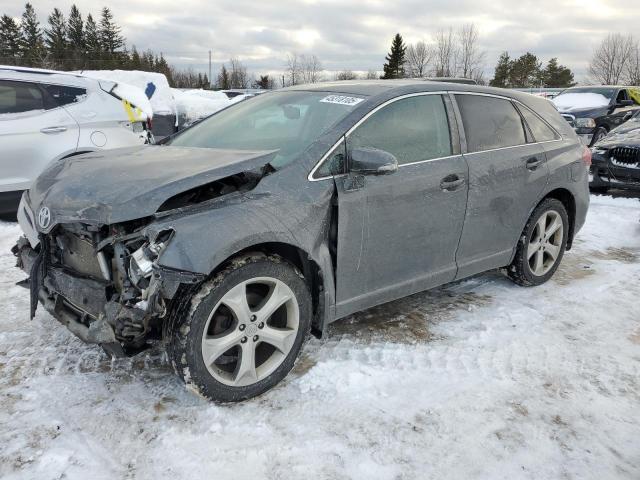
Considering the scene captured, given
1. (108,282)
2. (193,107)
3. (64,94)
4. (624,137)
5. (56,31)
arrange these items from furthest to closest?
(56,31) < (193,107) < (624,137) < (64,94) < (108,282)

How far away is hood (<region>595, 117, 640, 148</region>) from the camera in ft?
26.3

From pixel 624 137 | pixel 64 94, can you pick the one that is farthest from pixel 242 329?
pixel 624 137

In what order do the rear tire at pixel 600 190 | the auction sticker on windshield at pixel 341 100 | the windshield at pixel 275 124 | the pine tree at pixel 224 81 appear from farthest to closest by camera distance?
the pine tree at pixel 224 81 < the rear tire at pixel 600 190 < the auction sticker on windshield at pixel 341 100 < the windshield at pixel 275 124

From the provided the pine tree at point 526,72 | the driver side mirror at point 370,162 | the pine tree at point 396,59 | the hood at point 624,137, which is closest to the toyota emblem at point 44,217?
the driver side mirror at point 370,162

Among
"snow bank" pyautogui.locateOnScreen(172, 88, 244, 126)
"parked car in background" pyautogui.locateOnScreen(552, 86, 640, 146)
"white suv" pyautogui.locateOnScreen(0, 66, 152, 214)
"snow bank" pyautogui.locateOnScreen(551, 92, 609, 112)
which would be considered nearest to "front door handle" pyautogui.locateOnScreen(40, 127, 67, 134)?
"white suv" pyautogui.locateOnScreen(0, 66, 152, 214)

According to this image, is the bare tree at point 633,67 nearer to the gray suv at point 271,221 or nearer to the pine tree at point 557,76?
the pine tree at point 557,76

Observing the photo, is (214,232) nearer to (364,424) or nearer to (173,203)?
(173,203)

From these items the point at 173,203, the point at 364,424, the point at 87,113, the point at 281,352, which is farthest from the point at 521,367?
the point at 87,113

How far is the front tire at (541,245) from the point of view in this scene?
4.28 meters

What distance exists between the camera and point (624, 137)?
8406 millimetres

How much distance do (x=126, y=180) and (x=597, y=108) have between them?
1403 cm

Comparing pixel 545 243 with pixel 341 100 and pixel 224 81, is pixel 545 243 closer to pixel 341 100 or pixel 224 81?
pixel 341 100

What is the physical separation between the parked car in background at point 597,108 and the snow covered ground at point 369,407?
10838 mm

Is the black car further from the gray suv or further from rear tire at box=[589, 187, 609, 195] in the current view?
the gray suv
